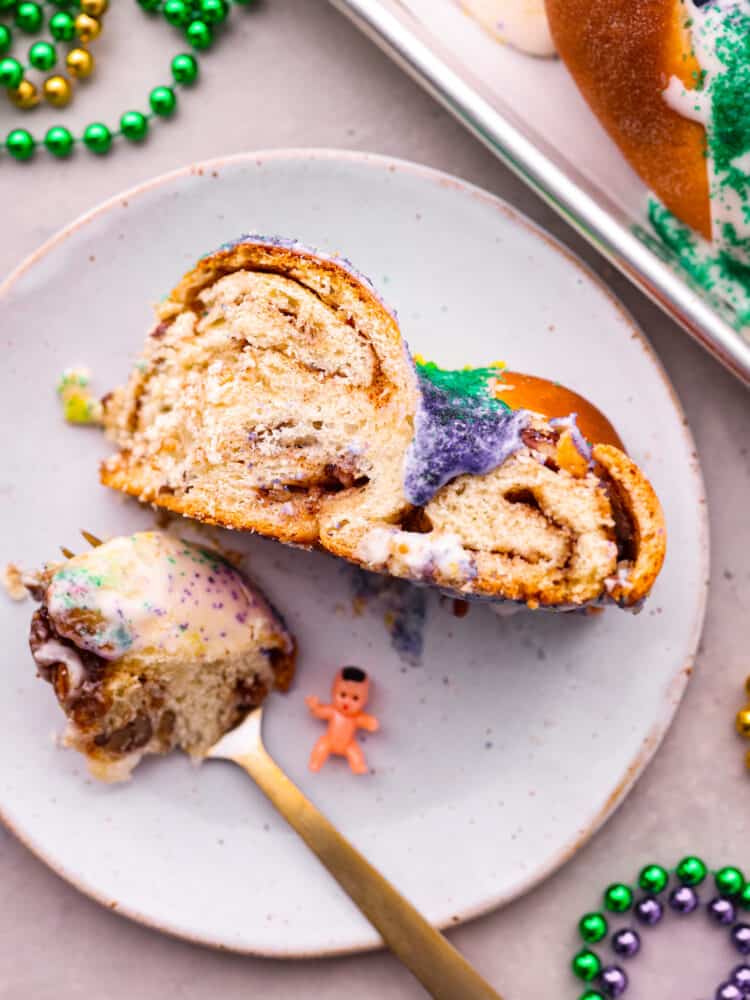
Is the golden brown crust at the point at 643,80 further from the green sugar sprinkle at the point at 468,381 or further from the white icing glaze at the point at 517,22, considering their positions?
the green sugar sprinkle at the point at 468,381

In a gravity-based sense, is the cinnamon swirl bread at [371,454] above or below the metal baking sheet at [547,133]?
below

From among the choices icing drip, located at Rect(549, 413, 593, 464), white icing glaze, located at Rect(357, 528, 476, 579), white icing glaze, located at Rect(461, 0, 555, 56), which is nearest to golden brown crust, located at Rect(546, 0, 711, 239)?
white icing glaze, located at Rect(461, 0, 555, 56)

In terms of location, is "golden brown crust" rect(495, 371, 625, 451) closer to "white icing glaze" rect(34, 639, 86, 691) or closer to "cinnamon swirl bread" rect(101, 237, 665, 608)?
"cinnamon swirl bread" rect(101, 237, 665, 608)

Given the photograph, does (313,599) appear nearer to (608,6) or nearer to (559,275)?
(559,275)

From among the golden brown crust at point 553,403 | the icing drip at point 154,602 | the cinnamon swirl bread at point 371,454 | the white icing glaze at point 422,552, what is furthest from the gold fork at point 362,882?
the golden brown crust at point 553,403

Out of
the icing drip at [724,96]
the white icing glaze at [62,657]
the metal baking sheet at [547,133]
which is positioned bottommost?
the white icing glaze at [62,657]

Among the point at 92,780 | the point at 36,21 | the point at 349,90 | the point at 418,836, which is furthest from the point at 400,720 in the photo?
the point at 36,21
